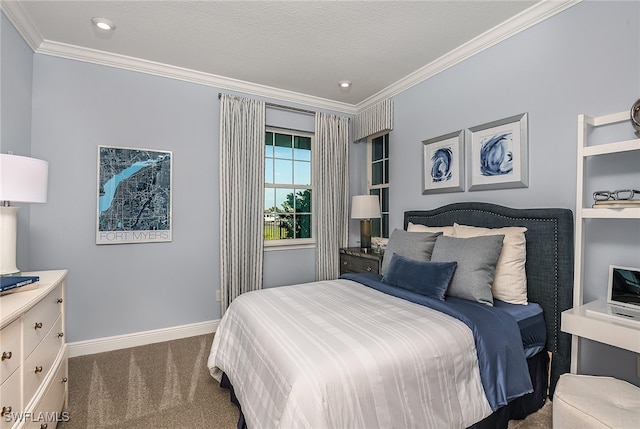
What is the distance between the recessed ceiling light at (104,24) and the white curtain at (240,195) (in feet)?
3.62

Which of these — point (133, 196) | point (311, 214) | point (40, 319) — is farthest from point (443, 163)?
point (40, 319)

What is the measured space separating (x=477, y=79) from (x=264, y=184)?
2395 mm

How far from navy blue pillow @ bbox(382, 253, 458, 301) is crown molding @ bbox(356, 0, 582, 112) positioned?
1.87 metres

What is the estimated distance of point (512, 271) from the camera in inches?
81.7

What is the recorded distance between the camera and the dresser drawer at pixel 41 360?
1347mm

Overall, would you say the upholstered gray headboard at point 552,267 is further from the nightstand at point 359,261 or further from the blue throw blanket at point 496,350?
the nightstand at point 359,261

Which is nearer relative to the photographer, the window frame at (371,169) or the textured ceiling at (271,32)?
the textured ceiling at (271,32)

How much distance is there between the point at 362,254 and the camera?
135 inches

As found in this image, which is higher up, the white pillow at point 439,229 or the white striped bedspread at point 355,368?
the white pillow at point 439,229

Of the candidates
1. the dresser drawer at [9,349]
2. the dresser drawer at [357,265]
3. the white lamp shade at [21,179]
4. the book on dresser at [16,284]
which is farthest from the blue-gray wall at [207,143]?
the dresser drawer at [9,349]

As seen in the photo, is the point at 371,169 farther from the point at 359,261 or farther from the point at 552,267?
the point at 552,267

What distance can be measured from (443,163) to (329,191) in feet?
4.84

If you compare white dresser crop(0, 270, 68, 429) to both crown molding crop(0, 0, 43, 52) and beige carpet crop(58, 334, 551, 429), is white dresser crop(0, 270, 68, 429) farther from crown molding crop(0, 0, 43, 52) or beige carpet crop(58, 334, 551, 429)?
crown molding crop(0, 0, 43, 52)

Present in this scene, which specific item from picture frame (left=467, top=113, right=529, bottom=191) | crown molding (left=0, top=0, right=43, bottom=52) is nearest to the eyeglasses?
picture frame (left=467, top=113, right=529, bottom=191)
